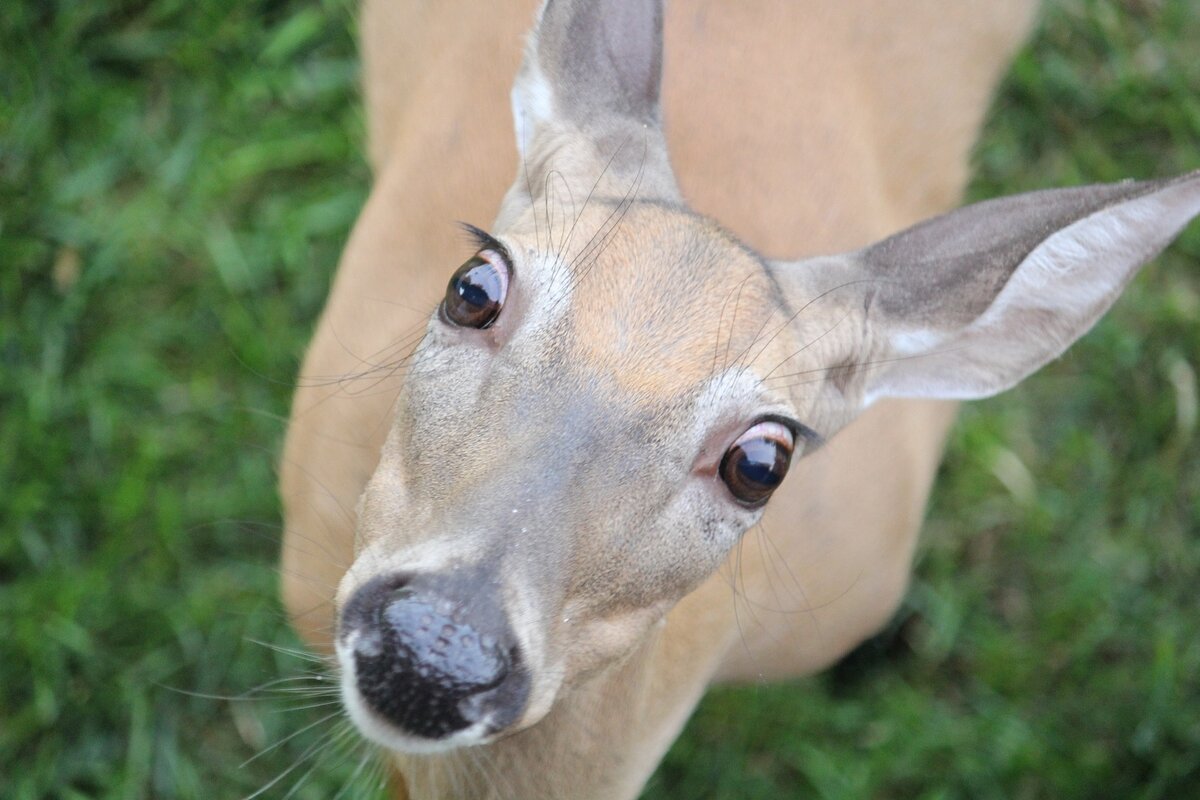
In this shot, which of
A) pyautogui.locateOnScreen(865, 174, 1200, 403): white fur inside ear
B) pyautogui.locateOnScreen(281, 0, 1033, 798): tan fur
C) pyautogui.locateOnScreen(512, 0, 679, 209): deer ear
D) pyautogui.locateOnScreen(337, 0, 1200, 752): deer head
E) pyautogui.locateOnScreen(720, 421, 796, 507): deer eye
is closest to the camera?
pyautogui.locateOnScreen(337, 0, 1200, 752): deer head

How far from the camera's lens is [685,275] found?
2725mm

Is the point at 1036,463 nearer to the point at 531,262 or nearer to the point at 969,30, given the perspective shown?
the point at 969,30

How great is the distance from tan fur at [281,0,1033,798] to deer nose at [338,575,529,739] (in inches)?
38.1

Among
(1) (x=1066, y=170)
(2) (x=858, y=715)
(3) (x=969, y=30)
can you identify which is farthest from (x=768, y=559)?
(1) (x=1066, y=170)

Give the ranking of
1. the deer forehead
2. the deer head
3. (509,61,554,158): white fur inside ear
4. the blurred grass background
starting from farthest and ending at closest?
the blurred grass background < (509,61,554,158): white fur inside ear < the deer forehead < the deer head

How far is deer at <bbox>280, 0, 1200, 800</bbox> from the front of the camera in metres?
2.41

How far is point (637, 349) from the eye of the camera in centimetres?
256

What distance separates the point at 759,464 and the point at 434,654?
0.79 meters

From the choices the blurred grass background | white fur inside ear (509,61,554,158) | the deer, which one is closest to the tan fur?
the deer

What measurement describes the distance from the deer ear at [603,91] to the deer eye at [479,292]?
1.35ft

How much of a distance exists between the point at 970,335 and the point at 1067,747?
2.55 meters

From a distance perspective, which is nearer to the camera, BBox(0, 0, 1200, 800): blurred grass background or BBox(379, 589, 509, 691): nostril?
BBox(379, 589, 509, 691): nostril

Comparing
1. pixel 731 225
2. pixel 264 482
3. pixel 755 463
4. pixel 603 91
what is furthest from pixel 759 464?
pixel 264 482

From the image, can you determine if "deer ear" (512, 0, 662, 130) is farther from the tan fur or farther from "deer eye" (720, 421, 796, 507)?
"deer eye" (720, 421, 796, 507)
